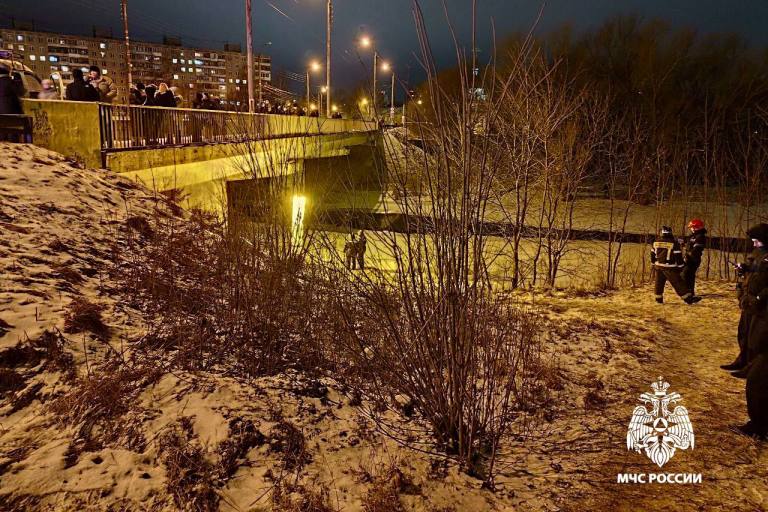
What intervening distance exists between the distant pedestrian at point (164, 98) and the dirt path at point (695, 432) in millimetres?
13643

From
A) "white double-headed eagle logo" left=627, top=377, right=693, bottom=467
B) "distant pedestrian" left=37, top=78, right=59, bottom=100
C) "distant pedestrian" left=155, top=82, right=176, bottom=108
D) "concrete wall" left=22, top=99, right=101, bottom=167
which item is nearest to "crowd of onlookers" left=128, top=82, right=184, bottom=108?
"distant pedestrian" left=155, top=82, right=176, bottom=108

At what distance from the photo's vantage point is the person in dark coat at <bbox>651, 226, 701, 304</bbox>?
1002 centimetres

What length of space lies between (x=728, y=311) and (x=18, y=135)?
49.5 feet

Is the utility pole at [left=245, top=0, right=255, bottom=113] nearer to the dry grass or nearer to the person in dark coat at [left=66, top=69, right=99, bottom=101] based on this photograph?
the person in dark coat at [left=66, top=69, right=99, bottom=101]

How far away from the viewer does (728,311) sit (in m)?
9.95

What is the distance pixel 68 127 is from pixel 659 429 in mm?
12236

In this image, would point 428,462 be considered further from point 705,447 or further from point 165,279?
point 165,279

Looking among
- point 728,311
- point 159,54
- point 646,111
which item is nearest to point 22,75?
point 728,311

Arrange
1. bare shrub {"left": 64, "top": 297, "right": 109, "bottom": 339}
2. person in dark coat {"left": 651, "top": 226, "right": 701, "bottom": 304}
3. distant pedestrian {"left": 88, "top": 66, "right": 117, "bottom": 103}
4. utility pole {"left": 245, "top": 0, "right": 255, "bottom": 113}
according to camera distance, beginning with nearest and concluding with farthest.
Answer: bare shrub {"left": 64, "top": 297, "right": 109, "bottom": 339} → person in dark coat {"left": 651, "top": 226, "right": 701, "bottom": 304} → distant pedestrian {"left": 88, "top": 66, "right": 117, "bottom": 103} → utility pole {"left": 245, "top": 0, "right": 255, "bottom": 113}

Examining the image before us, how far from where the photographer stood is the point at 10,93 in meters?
9.73

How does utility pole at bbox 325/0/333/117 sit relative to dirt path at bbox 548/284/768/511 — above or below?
above

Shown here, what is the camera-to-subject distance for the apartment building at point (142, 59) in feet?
307

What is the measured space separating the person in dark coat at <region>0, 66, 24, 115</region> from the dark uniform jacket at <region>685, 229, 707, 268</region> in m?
13.5

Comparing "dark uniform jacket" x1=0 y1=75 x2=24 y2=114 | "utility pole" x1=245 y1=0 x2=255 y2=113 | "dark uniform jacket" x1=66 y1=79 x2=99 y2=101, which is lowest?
"dark uniform jacket" x1=0 y1=75 x2=24 y2=114
